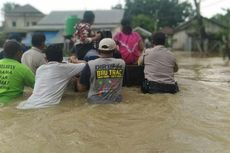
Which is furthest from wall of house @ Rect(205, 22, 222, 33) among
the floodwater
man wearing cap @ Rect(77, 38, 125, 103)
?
man wearing cap @ Rect(77, 38, 125, 103)

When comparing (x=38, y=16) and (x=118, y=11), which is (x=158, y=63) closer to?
(x=118, y=11)

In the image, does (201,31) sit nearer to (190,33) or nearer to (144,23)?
(190,33)

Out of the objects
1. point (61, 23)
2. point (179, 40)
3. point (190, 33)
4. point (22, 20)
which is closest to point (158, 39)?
point (61, 23)

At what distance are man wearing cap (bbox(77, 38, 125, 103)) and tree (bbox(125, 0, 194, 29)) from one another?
59.6 metres

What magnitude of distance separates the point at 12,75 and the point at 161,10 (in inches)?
2397

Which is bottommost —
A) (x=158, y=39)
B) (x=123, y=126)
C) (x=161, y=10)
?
(x=123, y=126)

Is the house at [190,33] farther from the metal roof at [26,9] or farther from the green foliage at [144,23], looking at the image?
the metal roof at [26,9]

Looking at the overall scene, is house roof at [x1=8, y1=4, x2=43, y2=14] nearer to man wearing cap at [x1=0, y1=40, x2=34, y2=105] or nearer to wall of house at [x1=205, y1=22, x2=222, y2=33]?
wall of house at [x1=205, y1=22, x2=222, y2=33]

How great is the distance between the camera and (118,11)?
148 feet

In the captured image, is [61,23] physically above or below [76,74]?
above

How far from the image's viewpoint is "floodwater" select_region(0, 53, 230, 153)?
4.96 m

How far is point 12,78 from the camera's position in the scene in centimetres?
700

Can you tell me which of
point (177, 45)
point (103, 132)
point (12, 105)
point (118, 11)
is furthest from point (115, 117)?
point (177, 45)

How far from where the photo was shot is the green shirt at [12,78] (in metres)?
6.98
